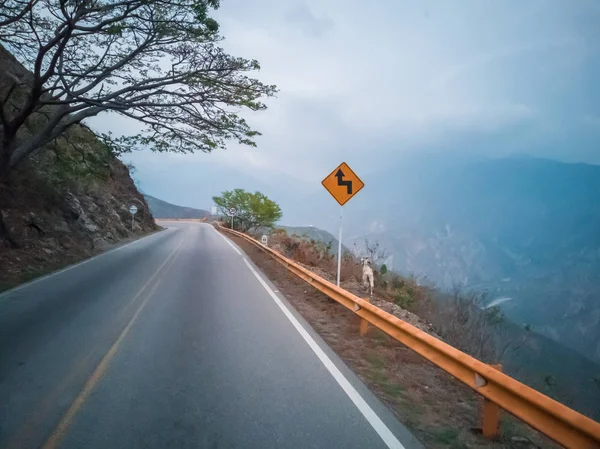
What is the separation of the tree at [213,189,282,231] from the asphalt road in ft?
162

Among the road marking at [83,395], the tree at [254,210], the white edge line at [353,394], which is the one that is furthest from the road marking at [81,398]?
the tree at [254,210]

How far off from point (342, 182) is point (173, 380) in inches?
287

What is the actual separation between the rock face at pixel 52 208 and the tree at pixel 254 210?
30.5m

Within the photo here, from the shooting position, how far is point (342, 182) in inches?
459

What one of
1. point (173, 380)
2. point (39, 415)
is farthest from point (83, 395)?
point (173, 380)

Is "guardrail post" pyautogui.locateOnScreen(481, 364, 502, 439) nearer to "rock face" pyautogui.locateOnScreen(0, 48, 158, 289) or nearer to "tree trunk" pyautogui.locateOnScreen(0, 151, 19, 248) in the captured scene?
"rock face" pyautogui.locateOnScreen(0, 48, 158, 289)

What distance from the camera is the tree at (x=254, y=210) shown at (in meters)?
60.0

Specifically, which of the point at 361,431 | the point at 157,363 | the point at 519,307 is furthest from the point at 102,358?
the point at 519,307

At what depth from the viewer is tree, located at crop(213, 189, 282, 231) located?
60000 millimetres

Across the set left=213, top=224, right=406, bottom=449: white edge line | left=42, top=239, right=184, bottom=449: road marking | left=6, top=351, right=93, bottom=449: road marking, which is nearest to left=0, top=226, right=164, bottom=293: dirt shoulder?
left=42, top=239, right=184, bottom=449: road marking

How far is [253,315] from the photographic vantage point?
30.4 feet

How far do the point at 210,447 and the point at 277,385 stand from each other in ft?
5.30

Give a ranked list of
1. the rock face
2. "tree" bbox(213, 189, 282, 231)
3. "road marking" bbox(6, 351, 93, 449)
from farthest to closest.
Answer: "tree" bbox(213, 189, 282, 231)
the rock face
"road marking" bbox(6, 351, 93, 449)

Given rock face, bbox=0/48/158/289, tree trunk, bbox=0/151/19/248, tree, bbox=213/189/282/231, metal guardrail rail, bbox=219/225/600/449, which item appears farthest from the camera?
tree, bbox=213/189/282/231
